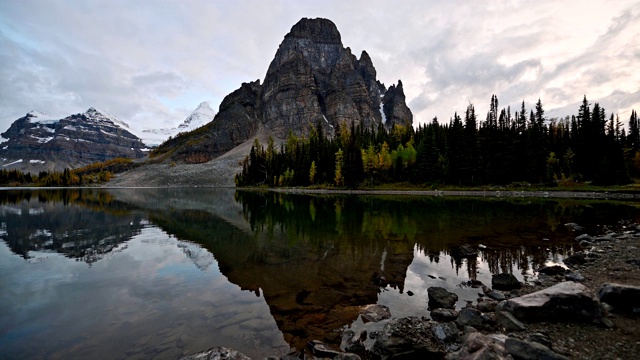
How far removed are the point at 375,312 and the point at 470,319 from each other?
3055mm

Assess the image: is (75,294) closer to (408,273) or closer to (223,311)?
(223,311)

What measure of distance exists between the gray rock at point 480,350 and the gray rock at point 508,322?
1.62m

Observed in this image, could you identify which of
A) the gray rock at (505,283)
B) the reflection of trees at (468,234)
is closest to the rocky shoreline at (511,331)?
the gray rock at (505,283)

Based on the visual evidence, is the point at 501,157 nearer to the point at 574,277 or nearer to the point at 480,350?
the point at 574,277

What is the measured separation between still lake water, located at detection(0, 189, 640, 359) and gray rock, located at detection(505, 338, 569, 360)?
4.34 metres

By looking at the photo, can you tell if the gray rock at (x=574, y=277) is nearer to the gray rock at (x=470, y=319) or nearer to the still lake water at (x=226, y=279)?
the still lake water at (x=226, y=279)

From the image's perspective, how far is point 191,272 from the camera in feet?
52.2

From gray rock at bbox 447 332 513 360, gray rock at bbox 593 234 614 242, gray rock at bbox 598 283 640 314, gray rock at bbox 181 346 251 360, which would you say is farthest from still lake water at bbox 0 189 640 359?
gray rock at bbox 598 283 640 314

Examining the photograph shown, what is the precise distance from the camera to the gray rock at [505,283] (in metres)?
12.5

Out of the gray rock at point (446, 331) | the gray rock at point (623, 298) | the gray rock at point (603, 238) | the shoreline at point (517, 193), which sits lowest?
the gray rock at point (446, 331)

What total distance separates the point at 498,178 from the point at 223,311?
3529 inches

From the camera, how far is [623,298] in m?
8.59

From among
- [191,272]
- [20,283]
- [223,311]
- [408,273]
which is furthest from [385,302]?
[20,283]

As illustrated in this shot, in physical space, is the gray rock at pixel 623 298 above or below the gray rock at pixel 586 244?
above
